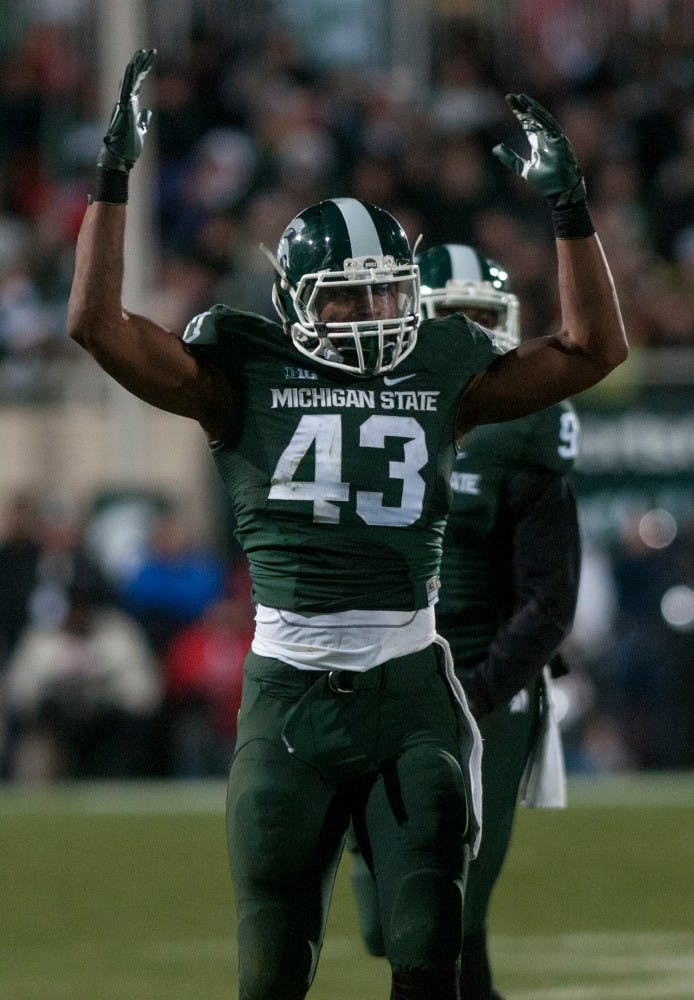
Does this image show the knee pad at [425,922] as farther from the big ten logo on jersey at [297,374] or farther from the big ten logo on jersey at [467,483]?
the big ten logo on jersey at [467,483]

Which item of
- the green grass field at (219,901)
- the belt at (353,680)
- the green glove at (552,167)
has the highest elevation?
the green glove at (552,167)

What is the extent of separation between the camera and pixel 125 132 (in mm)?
3416

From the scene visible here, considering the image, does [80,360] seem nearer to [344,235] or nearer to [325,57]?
[325,57]

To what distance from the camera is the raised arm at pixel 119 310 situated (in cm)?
337

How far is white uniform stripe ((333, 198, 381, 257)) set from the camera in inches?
139

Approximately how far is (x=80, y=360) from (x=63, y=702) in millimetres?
2332

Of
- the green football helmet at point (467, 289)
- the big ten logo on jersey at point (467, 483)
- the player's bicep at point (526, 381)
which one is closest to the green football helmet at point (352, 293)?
the player's bicep at point (526, 381)

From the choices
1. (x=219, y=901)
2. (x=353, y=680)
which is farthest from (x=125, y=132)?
(x=219, y=901)

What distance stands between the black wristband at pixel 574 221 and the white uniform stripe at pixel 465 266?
96 centimetres

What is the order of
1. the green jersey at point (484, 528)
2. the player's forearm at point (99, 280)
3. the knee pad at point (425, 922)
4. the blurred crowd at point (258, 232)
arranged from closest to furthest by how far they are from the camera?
the knee pad at point (425, 922), the player's forearm at point (99, 280), the green jersey at point (484, 528), the blurred crowd at point (258, 232)

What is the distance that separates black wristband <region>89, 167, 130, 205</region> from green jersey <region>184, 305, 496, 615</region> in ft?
0.95

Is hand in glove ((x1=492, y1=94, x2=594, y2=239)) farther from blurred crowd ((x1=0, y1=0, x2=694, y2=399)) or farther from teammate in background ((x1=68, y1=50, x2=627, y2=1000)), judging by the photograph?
blurred crowd ((x1=0, y1=0, x2=694, y2=399))

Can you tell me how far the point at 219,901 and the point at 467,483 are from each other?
3180 mm

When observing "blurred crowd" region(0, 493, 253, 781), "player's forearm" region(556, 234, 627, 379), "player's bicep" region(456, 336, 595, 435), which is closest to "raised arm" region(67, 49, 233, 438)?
"player's bicep" region(456, 336, 595, 435)
